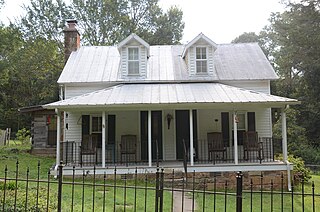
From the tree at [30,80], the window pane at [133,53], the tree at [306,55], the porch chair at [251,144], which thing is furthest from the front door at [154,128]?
the tree at [30,80]

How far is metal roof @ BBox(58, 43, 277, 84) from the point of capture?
14656mm

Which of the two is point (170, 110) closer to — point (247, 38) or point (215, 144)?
point (215, 144)

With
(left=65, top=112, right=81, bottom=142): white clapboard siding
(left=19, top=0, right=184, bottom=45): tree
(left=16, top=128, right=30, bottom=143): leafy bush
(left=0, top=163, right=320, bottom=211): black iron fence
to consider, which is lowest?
(left=0, top=163, right=320, bottom=211): black iron fence

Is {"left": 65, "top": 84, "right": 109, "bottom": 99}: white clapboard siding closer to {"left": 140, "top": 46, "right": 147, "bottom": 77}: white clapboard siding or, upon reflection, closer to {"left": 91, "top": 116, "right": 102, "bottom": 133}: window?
{"left": 91, "top": 116, "right": 102, "bottom": 133}: window

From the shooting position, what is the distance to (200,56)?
1508 centimetres

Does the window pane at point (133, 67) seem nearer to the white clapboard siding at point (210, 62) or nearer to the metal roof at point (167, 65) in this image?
the metal roof at point (167, 65)

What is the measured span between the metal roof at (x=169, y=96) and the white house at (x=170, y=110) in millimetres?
35

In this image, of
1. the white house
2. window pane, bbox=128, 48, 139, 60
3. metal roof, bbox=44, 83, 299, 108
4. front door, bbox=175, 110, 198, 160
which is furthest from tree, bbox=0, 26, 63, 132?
front door, bbox=175, 110, 198, 160

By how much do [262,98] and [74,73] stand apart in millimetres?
8217

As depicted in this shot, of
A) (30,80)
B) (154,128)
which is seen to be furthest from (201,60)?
(30,80)

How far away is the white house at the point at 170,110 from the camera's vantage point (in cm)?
1173

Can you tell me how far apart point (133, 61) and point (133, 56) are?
0.86 feet

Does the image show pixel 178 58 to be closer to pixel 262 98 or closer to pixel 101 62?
pixel 101 62

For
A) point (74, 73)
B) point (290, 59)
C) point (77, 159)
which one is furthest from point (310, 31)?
point (77, 159)
